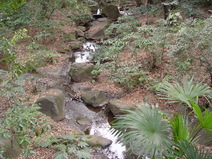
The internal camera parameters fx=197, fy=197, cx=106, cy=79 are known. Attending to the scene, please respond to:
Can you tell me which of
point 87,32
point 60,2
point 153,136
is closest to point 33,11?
point 60,2

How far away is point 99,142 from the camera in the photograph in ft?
18.2

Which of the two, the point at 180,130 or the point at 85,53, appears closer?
the point at 180,130

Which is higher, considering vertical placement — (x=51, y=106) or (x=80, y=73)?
(x=51, y=106)

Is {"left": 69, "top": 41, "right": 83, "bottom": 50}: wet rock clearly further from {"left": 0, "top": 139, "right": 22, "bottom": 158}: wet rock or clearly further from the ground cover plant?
{"left": 0, "top": 139, "right": 22, "bottom": 158}: wet rock

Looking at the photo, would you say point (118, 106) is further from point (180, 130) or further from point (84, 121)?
point (180, 130)

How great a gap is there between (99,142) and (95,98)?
2401 mm

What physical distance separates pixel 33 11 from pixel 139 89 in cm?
823

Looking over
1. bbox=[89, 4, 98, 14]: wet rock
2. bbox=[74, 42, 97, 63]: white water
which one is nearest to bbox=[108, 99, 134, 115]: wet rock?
bbox=[74, 42, 97, 63]: white water

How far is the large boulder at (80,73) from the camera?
29.7ft

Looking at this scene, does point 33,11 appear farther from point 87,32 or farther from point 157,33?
point 157,33

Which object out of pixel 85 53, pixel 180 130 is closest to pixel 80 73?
pixel 85 53

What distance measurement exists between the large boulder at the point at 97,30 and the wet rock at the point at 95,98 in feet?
24.1

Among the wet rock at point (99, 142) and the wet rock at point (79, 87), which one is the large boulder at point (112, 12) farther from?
the wet rock at point (99, 142)

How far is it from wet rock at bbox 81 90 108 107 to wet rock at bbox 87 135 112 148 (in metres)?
2.06
